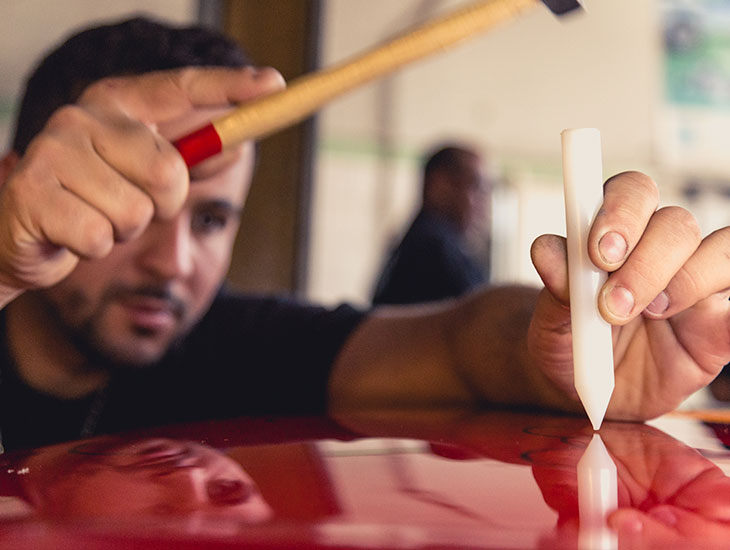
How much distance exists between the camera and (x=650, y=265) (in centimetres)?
53

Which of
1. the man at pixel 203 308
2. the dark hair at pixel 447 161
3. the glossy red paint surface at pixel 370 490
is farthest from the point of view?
the dark hair at pixel 447 161

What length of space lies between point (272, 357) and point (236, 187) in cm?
31

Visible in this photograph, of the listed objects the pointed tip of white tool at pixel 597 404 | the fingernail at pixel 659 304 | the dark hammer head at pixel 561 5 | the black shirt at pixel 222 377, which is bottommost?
the black shirt at pixel 222 377

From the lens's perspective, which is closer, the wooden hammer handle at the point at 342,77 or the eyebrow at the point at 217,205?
the wooden hammer handle at the point at 342,77

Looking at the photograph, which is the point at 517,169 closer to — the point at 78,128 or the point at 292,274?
the point at 292,274

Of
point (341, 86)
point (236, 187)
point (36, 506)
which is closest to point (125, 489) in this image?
point (36, 506)

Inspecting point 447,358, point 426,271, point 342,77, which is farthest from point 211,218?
point 426,271

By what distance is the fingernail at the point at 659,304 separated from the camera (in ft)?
1.91

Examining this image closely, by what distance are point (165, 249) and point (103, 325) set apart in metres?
0.16

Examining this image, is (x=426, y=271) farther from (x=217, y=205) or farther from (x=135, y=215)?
(x=135, y=215)

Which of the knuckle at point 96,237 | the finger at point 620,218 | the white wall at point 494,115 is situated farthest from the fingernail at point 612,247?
the white wall at point 494,115

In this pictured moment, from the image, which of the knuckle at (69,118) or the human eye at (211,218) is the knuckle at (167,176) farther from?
the human eye at (211,218)

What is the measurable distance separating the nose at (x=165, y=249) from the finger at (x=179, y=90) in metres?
0.49

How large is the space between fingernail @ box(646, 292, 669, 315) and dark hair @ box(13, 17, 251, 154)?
2.81 ft
